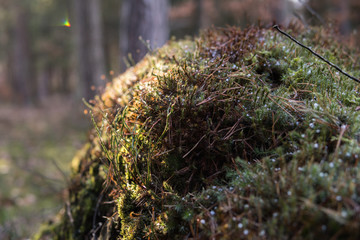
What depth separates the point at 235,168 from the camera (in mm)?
1645

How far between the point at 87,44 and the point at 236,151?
1089 cm

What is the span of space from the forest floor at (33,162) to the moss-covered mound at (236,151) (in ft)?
2.93

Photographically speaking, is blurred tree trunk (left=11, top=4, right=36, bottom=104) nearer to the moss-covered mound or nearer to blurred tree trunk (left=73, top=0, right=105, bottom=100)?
blurred tree trunk (left=73, top=0, right=105, bottom=100)

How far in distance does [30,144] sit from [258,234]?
36.6 feet

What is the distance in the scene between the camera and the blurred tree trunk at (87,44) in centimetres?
1100

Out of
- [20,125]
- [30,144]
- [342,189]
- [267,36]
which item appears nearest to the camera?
[342,189]

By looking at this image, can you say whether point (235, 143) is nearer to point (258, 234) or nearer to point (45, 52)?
point (258, 234)

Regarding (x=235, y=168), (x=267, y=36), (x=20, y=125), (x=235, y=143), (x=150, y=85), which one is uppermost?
(x=20, y=125)

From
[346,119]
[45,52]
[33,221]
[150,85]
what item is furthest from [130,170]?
[45,52]

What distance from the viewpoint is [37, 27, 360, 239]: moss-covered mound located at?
1.22 meters

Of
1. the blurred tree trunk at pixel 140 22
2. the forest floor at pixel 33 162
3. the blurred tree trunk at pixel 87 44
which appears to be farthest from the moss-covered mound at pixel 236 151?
the blurred tree trunk at pixel 87 44

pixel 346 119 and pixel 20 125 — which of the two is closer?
pixel 346 119

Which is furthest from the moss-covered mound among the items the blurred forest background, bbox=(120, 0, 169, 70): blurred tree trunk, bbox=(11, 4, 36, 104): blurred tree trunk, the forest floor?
bbox=(11, 4, 36, 104): blurred tree trunk

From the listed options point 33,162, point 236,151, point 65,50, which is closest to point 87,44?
point 33,162
